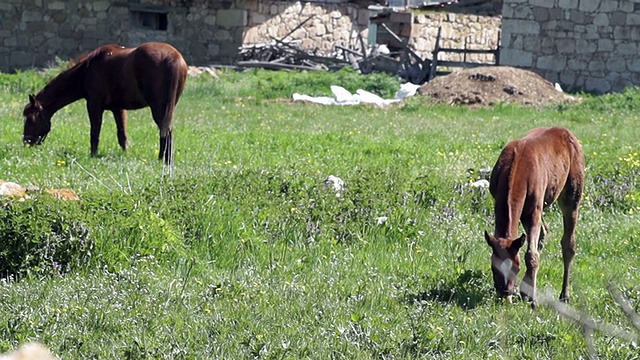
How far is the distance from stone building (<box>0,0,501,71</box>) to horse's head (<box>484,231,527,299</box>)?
2472cm

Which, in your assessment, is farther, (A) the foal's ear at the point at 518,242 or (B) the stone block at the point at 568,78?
(B) the stone block at the point at 568,78

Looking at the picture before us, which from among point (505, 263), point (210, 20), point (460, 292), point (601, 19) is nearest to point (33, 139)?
point (460, 292)

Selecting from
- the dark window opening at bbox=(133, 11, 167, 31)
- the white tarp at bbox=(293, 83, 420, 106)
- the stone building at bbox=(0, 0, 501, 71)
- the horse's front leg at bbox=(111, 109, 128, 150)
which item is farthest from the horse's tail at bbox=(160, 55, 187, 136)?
the dark window opening at bbox=(133, 11, 167, 31)

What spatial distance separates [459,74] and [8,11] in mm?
14739

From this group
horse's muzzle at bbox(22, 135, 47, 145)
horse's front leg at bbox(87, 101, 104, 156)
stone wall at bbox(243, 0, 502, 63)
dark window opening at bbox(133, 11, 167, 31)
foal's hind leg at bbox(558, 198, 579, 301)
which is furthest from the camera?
dark window opening at bbox(133, 11, 167, 31)

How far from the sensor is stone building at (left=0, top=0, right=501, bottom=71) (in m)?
32.3

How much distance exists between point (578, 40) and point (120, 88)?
1844 centimetres

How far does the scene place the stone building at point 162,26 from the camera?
32281 mm

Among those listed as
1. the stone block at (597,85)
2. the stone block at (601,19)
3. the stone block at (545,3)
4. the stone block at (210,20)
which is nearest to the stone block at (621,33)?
the stone block at (601,19)

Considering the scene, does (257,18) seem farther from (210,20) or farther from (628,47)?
(628,47)

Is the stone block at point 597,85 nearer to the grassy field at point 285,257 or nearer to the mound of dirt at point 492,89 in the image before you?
the mound of dirt at point 492,89

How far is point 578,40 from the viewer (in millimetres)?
30359

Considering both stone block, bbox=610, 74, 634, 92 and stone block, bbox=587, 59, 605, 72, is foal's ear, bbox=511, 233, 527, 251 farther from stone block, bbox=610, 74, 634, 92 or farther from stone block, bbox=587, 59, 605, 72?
stone block, bbox=587, 59, 605, 72

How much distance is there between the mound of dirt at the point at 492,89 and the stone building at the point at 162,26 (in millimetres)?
7619
